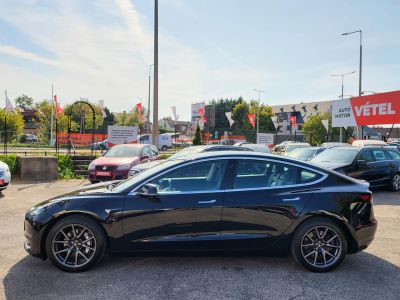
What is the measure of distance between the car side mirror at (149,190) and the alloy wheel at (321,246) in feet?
6.39

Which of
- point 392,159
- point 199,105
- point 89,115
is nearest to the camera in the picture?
point 392,159

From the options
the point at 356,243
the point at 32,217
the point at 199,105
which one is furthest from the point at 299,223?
the point at 199,105

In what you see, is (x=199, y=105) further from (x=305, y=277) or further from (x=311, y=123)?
(x=305, y=277)

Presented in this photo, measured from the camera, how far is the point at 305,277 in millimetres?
4488

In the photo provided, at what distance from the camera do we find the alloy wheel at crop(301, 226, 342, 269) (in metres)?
4.68

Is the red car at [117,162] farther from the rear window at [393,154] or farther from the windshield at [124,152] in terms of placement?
the rear window at [393,154]

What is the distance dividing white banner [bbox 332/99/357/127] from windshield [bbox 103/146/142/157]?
15434 millimetres

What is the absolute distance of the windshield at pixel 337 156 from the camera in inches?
452

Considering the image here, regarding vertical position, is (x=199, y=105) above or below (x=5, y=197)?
above

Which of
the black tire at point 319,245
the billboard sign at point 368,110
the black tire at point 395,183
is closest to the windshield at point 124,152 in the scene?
the black tire at point 395,183

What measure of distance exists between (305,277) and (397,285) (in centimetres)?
102

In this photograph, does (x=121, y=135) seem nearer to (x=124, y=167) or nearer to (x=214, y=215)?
(x=124, y=167)

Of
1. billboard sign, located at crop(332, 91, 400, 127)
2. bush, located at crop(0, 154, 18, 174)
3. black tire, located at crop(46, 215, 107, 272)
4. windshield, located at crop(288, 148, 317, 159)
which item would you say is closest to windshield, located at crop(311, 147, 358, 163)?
windshield, located at crop(288, 148, 317, 159)

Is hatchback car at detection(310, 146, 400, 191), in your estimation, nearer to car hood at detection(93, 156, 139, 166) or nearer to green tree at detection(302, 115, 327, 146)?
car hood at detection(93, 156, 139, 166)
